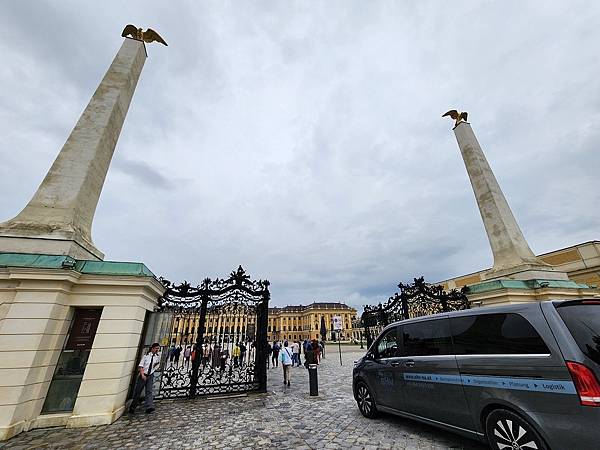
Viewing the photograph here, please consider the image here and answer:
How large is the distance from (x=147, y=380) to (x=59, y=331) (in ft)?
8.59

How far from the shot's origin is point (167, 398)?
348 inches

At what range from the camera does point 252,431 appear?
18.9ft

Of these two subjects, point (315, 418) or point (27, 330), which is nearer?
point (27, 330)

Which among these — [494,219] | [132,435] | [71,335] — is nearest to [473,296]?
[494,219]

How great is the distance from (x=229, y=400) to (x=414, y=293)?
30.9 ft

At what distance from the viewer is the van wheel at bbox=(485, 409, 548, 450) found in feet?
10.6

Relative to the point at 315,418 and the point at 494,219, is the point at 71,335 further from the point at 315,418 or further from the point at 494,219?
the point at 494,219

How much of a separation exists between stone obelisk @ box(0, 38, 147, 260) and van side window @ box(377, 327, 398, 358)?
8522 millimetres

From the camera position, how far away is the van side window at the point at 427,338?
466cm

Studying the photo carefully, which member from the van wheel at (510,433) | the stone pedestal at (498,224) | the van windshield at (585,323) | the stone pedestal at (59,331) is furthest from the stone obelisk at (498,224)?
the stone pedestal at (59,331)

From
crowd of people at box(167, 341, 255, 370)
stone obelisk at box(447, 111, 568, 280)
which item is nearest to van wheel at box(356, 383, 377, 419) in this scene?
crowd of people at box(167, 341, 255, 370)

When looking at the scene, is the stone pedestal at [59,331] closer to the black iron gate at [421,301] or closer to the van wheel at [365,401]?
the van wheel at [365,401]

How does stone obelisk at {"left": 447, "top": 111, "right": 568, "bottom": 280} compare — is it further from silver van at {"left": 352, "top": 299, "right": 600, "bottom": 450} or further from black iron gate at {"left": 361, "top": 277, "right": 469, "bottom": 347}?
silver van at {"left": 352, "top": 299, "right": 600, "bottom": 450}

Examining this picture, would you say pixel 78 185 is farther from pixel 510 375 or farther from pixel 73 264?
pixel 510 375
